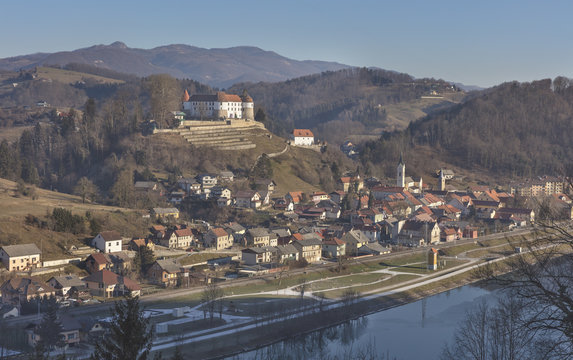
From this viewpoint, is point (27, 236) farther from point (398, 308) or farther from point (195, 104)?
point (195, 104)

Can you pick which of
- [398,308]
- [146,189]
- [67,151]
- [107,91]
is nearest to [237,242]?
[146,189]

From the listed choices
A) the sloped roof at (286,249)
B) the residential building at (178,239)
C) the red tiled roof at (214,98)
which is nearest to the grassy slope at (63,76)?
the red tiled roof at (214,98)

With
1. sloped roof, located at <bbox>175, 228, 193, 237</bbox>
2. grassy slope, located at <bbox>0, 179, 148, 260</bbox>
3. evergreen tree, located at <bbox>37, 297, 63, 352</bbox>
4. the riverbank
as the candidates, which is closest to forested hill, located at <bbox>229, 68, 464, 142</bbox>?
grassy slope, located at <bbox>0, 179, 148, 260</bbox>

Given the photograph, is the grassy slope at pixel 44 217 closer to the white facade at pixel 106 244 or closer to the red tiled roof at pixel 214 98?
the white facade at pixel 106 244

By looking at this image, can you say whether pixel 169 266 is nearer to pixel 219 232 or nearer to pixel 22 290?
pixel 22 290

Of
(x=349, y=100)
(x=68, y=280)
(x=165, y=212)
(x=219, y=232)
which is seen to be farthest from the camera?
(x=349, y=100)

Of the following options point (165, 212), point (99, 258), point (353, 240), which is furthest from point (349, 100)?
point (99, 258)
